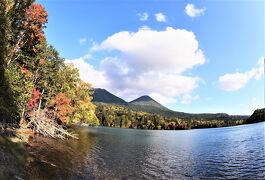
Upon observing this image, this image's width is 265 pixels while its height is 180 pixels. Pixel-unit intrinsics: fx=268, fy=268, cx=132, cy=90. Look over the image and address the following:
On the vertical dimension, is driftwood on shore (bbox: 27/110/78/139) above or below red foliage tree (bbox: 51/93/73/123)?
below

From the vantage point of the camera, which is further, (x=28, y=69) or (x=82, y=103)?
Answer: (x=82, y=103)

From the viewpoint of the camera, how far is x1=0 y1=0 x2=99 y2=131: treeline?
33281mm

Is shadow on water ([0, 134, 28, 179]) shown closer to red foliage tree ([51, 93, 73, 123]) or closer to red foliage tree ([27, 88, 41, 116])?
red foliage tree ([27, 88, 41, 116])

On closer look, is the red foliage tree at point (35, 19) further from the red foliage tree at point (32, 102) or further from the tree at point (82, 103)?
the tree at point (82, 103)

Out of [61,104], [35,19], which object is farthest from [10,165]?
[61,104]

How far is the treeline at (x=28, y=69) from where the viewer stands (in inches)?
1310

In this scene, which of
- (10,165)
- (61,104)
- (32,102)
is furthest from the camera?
(61,104)

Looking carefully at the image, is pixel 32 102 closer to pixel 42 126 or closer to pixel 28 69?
pixel 42 126

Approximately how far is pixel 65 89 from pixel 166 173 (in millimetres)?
45241

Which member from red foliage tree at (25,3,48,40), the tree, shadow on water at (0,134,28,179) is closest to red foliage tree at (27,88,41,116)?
red foliage tree at (25,3,48,40)

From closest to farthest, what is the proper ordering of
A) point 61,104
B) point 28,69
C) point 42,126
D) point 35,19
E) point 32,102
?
point 35,19, point 42,126, point 28,69, point 32,102, point 61,104

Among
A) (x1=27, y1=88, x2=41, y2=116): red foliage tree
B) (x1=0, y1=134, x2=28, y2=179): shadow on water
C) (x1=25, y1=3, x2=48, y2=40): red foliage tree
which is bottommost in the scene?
(x1=0, y1=134, x2=28, y2=179): shadow on water

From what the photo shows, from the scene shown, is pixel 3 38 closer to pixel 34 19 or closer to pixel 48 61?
pixel 34 19

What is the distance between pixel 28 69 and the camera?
2021 inches
